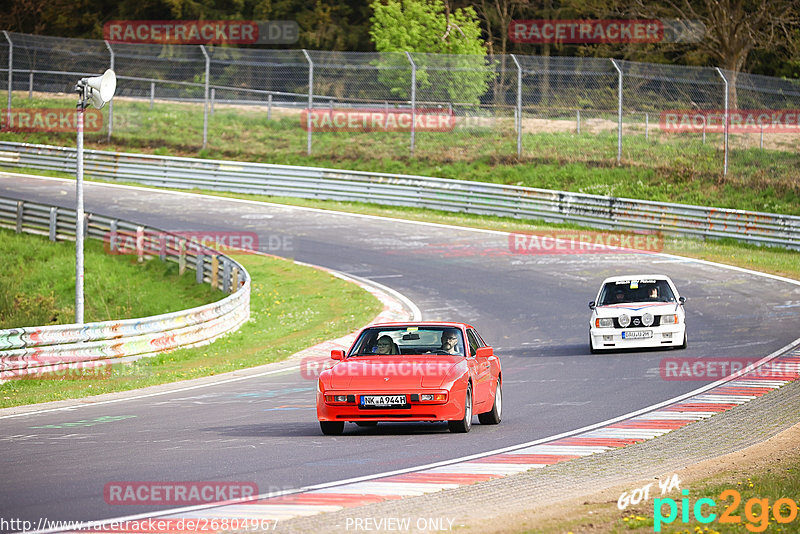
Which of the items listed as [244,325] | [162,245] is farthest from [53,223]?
[244,325]

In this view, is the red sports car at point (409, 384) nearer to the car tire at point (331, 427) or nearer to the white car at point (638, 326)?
the car tire at point (331, 427)

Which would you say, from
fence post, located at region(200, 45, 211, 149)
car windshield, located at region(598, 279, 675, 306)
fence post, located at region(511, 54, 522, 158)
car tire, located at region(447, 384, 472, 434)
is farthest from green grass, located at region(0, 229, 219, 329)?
car tire, located at region(447, 384, 472, 434)

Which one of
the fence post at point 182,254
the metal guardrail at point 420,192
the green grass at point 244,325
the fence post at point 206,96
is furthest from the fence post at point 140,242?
the fence post at point 206,96

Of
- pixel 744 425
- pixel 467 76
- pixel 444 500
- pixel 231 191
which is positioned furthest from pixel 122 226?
pixel 444 500

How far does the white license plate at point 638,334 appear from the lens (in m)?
20.2

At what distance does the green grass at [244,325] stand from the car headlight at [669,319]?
6524 mm

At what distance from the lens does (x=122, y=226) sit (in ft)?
110

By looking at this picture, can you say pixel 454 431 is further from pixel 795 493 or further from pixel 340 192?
pixel 340 192

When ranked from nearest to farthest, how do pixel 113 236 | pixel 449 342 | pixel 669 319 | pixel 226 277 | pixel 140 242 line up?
1. pixel 449 342
2. pixel 669 319
3. pixel 226 277
4. pixel 140 242
5. pixel 113 236

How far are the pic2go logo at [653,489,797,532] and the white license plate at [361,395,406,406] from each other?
168 inches

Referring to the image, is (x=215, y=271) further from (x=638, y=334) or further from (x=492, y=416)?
(x=492, y=416)

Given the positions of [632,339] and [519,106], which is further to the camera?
[519,106]

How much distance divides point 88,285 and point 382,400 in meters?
21.3

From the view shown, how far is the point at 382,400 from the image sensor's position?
1184 cm
